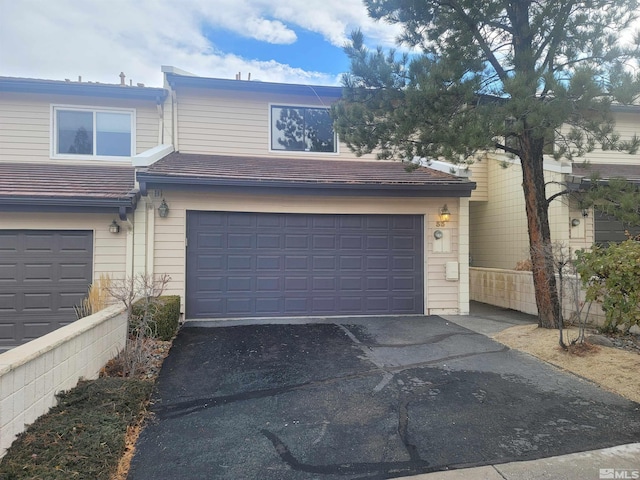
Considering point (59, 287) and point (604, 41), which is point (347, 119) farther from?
point (59, 287)

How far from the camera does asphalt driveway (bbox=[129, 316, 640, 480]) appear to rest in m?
2.90

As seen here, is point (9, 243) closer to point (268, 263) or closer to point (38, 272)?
point (38, 272)

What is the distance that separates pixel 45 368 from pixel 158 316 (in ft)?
8.91

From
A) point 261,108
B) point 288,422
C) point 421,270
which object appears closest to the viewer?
point 288,422

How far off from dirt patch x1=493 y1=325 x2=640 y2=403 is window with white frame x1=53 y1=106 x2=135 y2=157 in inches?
393

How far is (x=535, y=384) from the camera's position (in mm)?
4438

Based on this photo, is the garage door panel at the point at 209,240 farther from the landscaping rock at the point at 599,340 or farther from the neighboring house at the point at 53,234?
the landscaping rock at the point at 599,340

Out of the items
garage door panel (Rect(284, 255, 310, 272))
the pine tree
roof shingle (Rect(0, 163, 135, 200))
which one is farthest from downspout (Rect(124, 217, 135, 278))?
the pine tree

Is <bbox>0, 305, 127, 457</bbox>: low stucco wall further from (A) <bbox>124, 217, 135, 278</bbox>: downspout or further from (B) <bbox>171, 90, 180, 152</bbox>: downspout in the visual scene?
(B) <bbox>171, 90, 180, 152</bbox>: downspout

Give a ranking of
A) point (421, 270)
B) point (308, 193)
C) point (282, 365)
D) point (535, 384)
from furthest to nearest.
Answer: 1. point (421, 270)
2. point (308, 193)
3. point (282, 365)
4. point (535, 384)

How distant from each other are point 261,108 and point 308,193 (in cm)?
358

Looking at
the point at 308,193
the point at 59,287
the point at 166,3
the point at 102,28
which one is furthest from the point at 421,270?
the point at 102,28

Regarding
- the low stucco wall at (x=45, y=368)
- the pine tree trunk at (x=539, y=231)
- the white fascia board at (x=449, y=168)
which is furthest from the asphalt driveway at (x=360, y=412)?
the white fascia board at (x=449, y=168)

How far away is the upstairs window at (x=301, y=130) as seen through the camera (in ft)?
33.1
